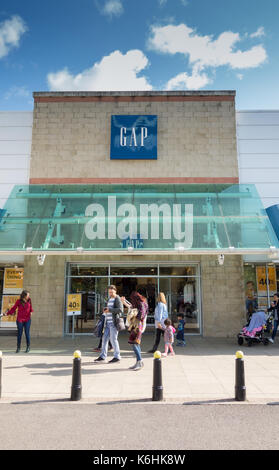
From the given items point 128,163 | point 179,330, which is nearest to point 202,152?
point 128,163

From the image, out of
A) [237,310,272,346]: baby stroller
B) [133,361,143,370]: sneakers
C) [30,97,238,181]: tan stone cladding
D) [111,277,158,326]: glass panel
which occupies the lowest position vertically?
[133,361,143,370]: sneakers

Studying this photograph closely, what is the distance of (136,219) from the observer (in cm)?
1235

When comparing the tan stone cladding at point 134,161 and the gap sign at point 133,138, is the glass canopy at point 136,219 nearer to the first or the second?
the tan stone cladding at point 134,161

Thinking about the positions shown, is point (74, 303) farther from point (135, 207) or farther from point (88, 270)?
point (135, 207)

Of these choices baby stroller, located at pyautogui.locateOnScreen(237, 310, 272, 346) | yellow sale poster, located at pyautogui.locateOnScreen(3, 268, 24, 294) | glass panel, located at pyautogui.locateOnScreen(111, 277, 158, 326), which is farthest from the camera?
yellow sale poster, located at pyautogui.locateOnScreen(3, 268, 24, 294)

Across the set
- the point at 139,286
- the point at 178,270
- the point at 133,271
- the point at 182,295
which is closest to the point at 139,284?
the point at 139,286

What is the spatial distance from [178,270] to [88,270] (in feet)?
11.9

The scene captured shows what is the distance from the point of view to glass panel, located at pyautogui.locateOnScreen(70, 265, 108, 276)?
13.7 metres

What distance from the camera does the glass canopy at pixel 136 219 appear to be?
439 inches

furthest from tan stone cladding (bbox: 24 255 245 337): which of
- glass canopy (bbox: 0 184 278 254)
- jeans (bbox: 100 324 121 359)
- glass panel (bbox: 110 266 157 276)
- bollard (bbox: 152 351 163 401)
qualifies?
bollard (bbox: 152 351 163 401)

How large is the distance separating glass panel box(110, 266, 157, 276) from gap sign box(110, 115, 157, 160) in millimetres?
4529

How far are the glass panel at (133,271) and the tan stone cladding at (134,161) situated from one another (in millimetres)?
3789

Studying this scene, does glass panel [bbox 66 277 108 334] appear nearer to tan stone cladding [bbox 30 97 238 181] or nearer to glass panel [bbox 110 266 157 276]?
glass panel [bbox 110 266 157 276]
